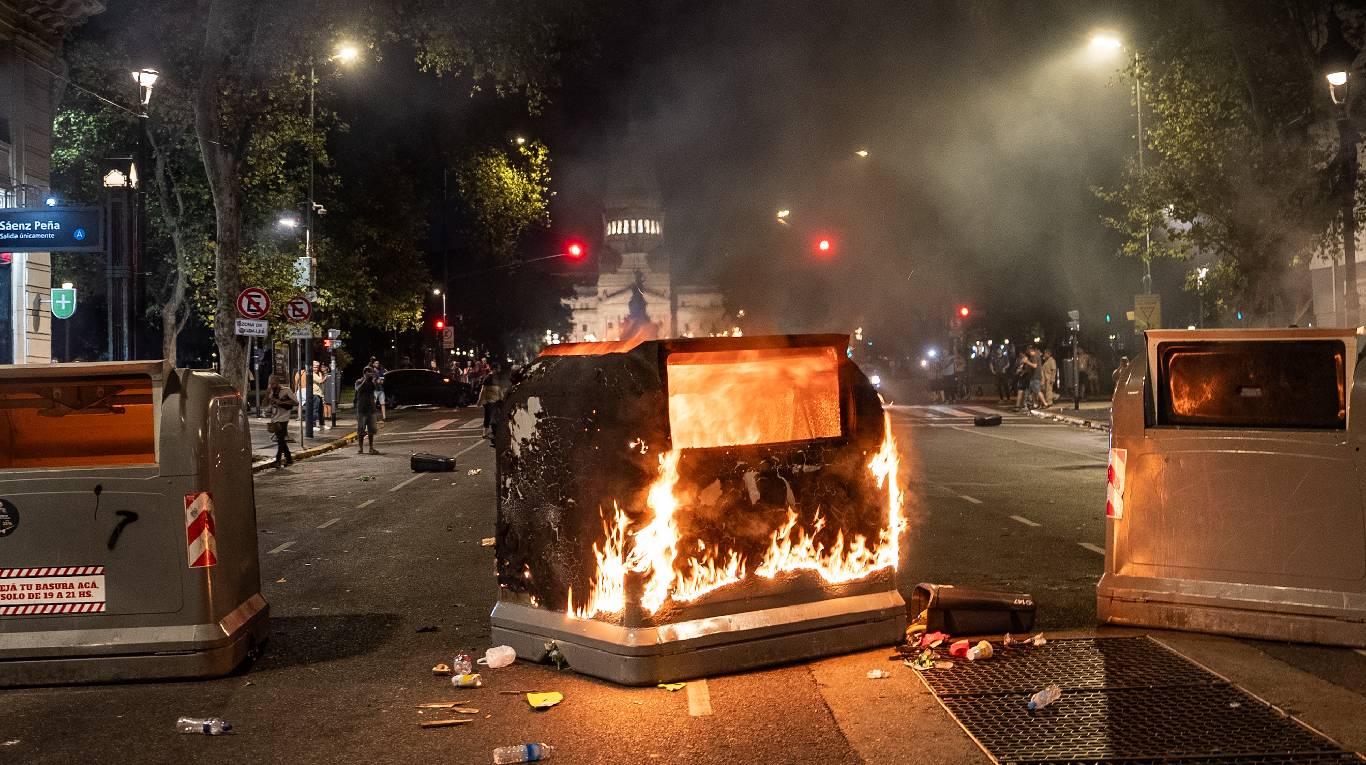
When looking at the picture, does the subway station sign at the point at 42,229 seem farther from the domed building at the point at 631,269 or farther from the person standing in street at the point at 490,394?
the domed building at the point at 631,269

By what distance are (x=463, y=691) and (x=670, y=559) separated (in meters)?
1.21

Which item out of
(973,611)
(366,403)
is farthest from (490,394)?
(973,611)

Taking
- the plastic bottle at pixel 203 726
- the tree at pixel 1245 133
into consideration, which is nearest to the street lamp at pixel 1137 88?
the tree at pixel 1245 133

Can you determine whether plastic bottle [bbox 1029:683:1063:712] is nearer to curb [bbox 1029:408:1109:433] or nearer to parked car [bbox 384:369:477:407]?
curb [bbox 1029:408:1109:433]

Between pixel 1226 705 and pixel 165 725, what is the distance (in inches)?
188

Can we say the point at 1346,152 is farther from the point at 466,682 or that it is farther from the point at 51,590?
the point at 51,590

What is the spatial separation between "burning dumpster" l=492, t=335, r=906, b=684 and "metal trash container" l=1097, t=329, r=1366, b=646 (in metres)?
1.39

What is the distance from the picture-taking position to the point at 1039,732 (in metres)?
5.03

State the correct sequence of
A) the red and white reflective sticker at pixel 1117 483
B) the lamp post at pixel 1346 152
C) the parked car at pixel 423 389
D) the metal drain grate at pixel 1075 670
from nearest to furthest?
the metal drain grate at pixel 1075 670 < the red and white reflective sticker at pixel 1117 483 < the lamp post at pixel 1346 152 < the parked car at pixel 423 389

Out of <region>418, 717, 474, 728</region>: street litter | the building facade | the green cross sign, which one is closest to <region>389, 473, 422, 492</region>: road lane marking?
the building facade

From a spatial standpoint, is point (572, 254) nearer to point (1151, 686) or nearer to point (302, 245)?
point (302, 245)

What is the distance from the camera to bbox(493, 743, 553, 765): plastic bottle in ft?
15.7

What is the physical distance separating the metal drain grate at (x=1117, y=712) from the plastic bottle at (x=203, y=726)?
3.24 metres

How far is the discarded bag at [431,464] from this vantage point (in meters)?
19.3
